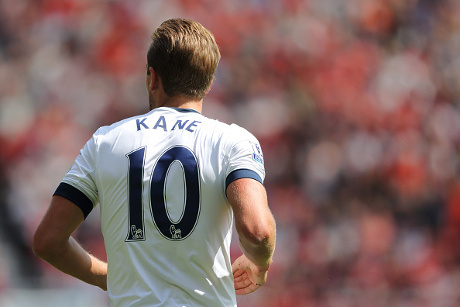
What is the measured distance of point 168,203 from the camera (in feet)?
5.06

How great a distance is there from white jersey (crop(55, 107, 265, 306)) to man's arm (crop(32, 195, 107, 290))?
0.10ft

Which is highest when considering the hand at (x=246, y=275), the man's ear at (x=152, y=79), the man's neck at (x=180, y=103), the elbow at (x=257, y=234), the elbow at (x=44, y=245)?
the man's ear at (x=152, y=79)

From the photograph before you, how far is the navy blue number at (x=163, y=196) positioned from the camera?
1.53m

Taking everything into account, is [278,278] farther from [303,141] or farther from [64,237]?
[64,237]

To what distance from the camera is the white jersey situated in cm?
153

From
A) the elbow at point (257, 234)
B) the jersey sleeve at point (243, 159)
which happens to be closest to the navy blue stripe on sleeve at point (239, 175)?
the jersey sleeve at point (243, 159)

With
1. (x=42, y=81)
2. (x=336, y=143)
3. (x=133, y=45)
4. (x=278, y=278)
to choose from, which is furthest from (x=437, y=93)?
(x=42, y=81)

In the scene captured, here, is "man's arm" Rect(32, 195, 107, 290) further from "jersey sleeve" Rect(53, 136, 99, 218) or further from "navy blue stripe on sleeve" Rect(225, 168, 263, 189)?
→ "navy blue stripe on sleeve" Rect(225, 168, 263, 189)

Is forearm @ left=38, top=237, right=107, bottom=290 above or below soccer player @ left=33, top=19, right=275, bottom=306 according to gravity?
below

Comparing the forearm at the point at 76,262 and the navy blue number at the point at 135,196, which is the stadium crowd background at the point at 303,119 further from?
the navy blue number at the point at 135,196

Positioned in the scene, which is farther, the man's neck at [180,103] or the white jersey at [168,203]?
the man's neck at [180,103]

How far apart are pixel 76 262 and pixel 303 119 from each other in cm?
334

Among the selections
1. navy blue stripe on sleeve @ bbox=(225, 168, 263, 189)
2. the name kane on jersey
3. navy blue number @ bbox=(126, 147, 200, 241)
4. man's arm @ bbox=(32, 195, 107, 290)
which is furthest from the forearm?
navy blue stripe on sleeve @ bbox=(225, 168, 263, 189)

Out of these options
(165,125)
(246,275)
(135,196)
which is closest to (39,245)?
(135,196)
